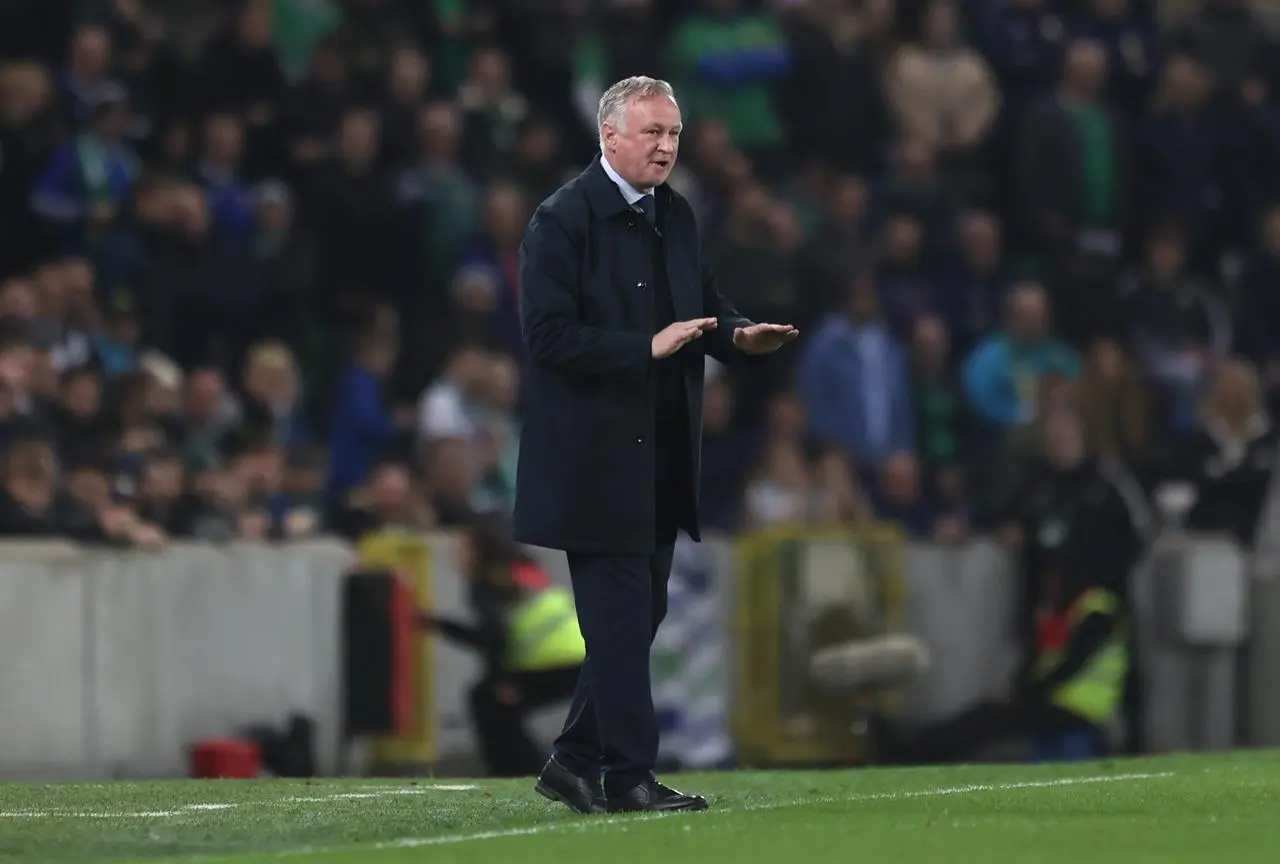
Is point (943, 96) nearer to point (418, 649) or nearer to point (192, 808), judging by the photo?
point (418, 649)

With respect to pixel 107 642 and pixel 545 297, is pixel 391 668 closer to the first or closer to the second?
pixel 107 642

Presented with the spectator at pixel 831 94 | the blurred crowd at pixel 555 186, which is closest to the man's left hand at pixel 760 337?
the blurred crowd at pixel 555 186

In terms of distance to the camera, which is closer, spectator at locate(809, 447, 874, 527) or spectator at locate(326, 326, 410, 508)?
spectator at locate(326, 326, 410, 508)

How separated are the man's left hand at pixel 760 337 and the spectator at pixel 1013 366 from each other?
941 cm

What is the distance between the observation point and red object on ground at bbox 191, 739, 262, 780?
1377 cm

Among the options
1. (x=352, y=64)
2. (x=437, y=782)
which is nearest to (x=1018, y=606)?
(x=352, y=64)

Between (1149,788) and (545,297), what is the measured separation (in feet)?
8.89

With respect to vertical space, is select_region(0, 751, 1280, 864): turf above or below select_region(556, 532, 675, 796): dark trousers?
below

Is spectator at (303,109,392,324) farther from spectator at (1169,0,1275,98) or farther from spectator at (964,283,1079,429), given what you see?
spectator at (1169,0,1275,98)

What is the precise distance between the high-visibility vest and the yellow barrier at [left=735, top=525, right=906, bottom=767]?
876 millimetres

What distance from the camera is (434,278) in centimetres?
1717

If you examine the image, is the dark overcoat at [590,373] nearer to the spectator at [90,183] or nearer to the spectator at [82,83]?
the spectator at [90,183]

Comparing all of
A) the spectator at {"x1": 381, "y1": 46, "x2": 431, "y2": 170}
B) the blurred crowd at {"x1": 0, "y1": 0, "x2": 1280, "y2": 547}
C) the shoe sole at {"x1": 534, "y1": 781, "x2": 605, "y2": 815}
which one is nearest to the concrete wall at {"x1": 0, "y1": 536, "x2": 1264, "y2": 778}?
the blurred crowd at {"x1": 0, "y1": 0, "x2": 1280, "y2": 547}

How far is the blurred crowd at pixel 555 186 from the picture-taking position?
1542 cm
